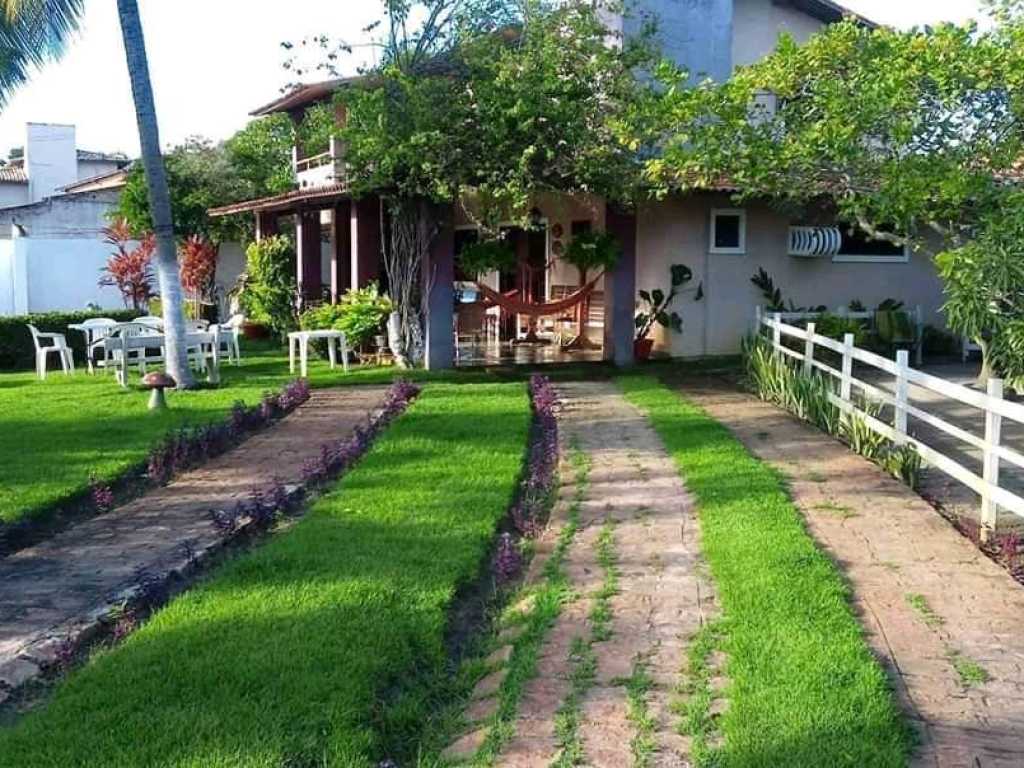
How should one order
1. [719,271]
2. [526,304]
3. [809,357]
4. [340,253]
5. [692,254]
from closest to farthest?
[809,357]
[526,304]
[692,254]
[719,271]
[340,253]

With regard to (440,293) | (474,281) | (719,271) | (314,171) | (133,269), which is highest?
(314,171)

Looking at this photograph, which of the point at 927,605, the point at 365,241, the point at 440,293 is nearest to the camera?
the point at 927,605

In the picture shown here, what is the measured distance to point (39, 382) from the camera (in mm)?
14727

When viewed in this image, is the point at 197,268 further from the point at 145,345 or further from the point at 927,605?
the point at 927,605

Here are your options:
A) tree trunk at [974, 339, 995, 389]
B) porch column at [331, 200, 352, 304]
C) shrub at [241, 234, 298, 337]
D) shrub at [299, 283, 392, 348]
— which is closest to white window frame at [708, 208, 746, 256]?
tree trunk at [974, 339, 995, 389]

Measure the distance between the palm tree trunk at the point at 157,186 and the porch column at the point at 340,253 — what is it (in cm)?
574

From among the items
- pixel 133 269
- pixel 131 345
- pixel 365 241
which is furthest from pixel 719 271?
pixel 133 269

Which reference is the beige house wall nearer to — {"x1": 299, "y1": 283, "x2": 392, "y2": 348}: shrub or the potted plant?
the potted plant

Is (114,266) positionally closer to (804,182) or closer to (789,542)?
(804,182)

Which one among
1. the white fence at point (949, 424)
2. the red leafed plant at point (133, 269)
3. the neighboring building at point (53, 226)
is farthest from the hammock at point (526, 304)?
the neighboring building at point (53, 226)

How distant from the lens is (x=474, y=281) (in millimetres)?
16500

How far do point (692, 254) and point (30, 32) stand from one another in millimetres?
9964

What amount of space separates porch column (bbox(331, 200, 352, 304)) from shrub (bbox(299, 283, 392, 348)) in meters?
2.54

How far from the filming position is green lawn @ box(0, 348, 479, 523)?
8.17 m
